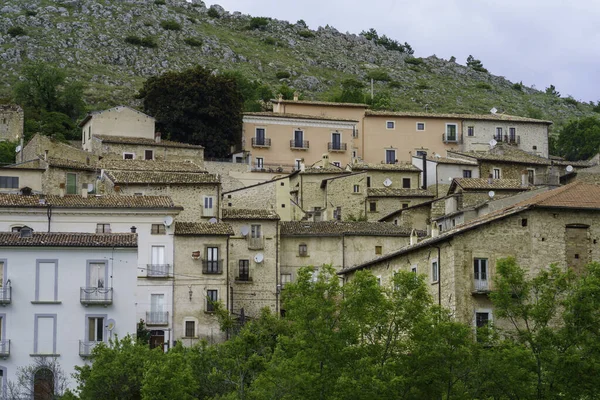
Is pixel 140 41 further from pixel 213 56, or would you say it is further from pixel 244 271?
pixel 244 271

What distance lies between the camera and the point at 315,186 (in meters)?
97.9

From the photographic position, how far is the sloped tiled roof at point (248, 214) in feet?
272

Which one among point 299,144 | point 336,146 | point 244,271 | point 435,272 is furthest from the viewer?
point 336,146

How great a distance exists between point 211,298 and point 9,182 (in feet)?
62.4

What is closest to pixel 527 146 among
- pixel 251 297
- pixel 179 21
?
pixel 251 297

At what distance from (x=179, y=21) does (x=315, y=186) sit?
8871cm

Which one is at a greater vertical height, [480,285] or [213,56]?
[213,56]

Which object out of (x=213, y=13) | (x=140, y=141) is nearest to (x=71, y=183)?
(x=140, y=141)

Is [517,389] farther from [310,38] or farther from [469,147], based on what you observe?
[310,38]

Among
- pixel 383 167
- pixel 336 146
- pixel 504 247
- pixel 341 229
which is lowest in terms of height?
pixel 504 247

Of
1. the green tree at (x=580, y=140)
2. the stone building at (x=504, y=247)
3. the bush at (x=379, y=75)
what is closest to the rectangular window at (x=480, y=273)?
the stone building at (x=504, y=247)

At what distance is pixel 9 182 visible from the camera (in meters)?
87.8

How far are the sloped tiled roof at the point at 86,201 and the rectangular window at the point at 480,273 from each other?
24078mm

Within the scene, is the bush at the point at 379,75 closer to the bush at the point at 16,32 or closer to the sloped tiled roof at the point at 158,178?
the bush at the point at 16,32
